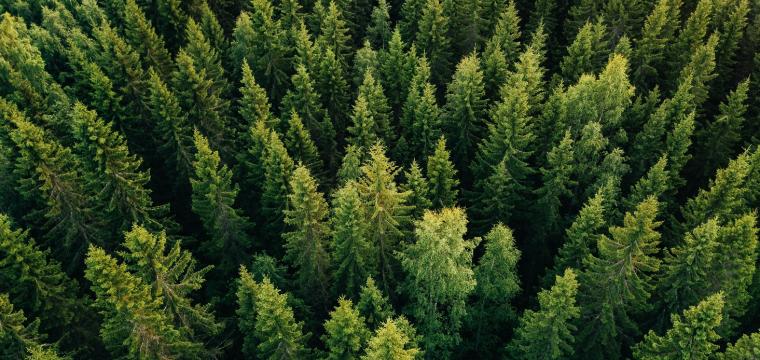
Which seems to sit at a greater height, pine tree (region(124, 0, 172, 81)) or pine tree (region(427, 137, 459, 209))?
pine tree (region(124, 0, 172, 81))

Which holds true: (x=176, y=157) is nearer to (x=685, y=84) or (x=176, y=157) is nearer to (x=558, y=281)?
(x=558, y=281)

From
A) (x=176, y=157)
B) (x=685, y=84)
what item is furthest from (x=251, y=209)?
(x=685, y=84)

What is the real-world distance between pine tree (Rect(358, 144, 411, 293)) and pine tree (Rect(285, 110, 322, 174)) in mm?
9662

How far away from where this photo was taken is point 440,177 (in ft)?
117

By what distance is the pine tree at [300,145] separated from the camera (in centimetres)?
3978

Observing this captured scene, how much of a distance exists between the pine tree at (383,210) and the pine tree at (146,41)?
81.2 feet

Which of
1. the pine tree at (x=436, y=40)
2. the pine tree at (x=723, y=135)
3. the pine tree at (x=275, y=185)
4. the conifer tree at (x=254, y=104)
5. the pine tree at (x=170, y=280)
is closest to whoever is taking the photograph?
the pine tree at (x=170, y=280)

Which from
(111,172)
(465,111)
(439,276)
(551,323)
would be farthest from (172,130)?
(551,323)

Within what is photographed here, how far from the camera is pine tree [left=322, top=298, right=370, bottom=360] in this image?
88.2 ft

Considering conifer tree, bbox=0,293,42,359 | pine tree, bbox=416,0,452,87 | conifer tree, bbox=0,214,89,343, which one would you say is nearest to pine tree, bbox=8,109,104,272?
conifer tree, bbox=0,214,89,343

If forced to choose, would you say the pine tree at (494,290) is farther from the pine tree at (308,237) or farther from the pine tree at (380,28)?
the pine tree at (380,28)

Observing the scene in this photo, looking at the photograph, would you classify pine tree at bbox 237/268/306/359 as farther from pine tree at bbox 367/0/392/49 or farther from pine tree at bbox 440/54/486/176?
pine tree at bbox 367/0/392/49

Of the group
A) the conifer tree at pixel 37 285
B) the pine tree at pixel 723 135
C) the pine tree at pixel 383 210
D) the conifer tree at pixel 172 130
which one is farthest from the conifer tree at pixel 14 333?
the pine tree at pixel 723 135

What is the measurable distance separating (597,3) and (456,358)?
107 ft
